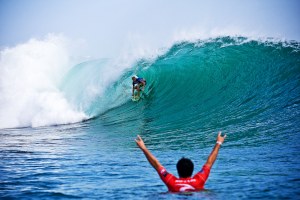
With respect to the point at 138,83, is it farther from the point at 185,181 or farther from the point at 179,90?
the point at 185,181

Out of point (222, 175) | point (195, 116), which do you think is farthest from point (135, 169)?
point (195, 116)

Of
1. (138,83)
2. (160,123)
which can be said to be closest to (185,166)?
(160,123)

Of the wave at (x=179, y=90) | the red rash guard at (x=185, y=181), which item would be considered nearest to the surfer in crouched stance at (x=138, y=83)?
the wave at (x=179, y=90)

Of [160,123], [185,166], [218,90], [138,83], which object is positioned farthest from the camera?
[138,83]

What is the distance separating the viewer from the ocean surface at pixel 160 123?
15.6 ft

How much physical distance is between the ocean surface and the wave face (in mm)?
52

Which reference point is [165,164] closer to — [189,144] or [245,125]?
[189,144]

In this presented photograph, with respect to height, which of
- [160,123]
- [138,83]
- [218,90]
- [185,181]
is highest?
[138,83]

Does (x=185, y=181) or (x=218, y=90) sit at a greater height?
(x=218, y=90)

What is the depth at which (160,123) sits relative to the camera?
11086 mm

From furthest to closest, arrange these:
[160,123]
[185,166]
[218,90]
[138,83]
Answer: [138,83] < [218,90] < [160,123] < [185,166]

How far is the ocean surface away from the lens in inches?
187

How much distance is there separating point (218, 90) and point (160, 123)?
3.06 m

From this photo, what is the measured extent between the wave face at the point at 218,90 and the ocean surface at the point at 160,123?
0.17 feet
